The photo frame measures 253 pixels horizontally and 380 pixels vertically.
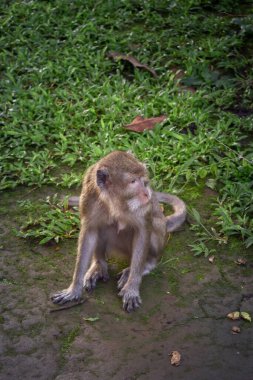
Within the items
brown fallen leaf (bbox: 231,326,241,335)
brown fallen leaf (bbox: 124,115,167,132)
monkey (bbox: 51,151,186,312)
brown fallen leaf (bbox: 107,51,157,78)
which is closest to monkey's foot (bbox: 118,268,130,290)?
monkey (bbox: 51,151,186,312)

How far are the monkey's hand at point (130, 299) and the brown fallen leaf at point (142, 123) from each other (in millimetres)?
2332

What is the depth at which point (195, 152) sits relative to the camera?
6.33 m

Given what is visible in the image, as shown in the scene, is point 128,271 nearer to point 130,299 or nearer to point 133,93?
point 130,299

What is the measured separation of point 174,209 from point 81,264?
3.66ft

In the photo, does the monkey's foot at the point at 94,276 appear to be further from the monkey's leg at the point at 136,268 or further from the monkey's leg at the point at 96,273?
the monkey's leg at the point at 136,268

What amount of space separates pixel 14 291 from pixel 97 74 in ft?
11.1

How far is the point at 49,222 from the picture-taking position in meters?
5.59

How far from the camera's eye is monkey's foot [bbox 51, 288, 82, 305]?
4672mm

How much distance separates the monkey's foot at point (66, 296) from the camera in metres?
4.67

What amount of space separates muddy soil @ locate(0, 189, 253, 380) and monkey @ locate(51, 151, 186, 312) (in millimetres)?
103

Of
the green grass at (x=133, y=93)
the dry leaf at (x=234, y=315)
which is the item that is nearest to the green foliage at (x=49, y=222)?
the green grass at (x=133, y=93)

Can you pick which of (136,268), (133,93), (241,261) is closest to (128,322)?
(136,268)

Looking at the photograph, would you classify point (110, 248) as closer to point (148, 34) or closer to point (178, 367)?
point (178, 367)

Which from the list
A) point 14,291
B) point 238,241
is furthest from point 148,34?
point 14,291
